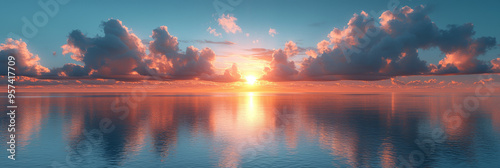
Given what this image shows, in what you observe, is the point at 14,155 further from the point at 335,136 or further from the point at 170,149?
the point at 335,136

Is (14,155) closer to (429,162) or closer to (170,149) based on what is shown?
(170,149)

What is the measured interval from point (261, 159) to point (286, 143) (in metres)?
14.7

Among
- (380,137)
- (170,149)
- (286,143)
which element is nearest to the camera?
(170,149)

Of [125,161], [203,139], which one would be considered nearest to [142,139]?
[203,139]

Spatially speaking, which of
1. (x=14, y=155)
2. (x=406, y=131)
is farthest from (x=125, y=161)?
(x=406, y=131)

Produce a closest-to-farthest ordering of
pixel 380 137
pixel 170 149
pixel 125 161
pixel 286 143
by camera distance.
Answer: pixel 125 161
pixel 170 149
pixel 286 143
pixel 380 137

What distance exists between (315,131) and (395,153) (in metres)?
27.5

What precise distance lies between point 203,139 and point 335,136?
28.6m

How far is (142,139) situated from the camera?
65.4 m

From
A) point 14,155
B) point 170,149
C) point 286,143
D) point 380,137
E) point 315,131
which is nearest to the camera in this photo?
point 14,155

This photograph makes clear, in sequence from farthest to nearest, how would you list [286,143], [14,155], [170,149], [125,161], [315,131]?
[315,131] < [286,143] < [170,149] < [14,155] < [125,161]

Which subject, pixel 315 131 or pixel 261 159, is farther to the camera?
pixel 315 131

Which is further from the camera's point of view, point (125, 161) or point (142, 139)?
point (142, 139)

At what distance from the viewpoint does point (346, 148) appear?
5572cm
